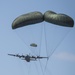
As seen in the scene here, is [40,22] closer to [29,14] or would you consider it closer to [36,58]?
[29,14]

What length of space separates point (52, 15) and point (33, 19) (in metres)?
3.07

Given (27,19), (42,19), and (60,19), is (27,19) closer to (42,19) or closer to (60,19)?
(42,19)

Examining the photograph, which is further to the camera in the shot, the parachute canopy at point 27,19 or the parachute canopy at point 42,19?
the parachute canopy at point 27,19

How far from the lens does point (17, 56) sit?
262 feet

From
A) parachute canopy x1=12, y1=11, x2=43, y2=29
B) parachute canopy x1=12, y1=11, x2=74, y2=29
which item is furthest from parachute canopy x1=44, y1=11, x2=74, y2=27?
parachute canopy x1=12, y1=11, x2=43, y2=29

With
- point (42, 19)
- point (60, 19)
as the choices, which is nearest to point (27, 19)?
point (42, 19)

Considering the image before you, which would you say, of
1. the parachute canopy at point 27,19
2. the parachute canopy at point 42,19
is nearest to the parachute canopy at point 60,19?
the parachute canopy at point 42,19

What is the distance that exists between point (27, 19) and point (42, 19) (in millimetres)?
2380

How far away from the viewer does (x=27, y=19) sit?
213 ft

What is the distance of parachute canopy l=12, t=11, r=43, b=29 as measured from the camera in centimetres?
6425

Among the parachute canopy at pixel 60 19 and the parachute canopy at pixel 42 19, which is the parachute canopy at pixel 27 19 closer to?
the parachute canopy at pixel 42 19

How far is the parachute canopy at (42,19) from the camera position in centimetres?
6234

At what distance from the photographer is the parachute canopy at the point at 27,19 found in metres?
64.2

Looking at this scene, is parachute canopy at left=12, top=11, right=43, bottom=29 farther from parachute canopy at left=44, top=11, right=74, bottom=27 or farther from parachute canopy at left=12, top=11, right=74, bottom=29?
parachute canopy at left=44, top=11, right=74, bottom=27
